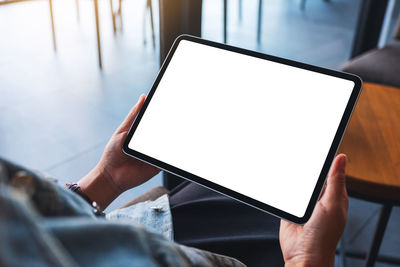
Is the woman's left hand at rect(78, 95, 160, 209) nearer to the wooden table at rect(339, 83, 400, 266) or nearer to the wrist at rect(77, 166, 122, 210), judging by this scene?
the wrist at rect(77, 166, 122, 210)

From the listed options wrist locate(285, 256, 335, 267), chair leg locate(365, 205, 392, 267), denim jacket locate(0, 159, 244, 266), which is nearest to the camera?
denim jacket locate(0, 159, 244, 266)

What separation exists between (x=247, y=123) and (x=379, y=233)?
56 centimetres

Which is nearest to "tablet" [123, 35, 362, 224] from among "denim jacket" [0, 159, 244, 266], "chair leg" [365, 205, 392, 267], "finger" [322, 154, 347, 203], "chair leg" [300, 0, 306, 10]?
"finger" [322, 154, 347, 203]

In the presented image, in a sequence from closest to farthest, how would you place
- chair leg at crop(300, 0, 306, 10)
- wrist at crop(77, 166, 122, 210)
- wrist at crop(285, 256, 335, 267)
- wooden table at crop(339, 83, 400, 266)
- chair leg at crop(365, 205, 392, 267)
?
wrist at crop(285, 256, 335, 267)
wrist at crop(77, 166, 122, 210)
wooden table at crop(339, 83, 400, 266)
chair leg at crop(365, 205, 392, 267)
chair leg at crop(300, 0, 306, 10)

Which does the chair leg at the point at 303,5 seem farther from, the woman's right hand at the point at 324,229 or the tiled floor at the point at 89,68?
the woman's right hand at the point at 324,229

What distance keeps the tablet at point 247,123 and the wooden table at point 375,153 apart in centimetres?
32

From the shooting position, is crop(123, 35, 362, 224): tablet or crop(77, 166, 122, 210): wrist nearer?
crop(123, 35, 362, 224): tablet

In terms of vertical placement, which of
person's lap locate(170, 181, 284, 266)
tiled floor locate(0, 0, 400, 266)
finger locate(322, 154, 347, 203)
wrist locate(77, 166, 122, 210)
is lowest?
tiled floor locate(0, 0, 400, 266)

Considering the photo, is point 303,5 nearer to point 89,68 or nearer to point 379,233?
point 89,68

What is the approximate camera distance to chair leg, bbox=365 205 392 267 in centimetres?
94

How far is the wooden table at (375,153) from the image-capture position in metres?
0.83

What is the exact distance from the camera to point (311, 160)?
1.85 feet

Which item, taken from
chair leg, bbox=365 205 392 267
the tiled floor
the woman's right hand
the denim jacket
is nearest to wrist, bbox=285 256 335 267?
the woman's right hand

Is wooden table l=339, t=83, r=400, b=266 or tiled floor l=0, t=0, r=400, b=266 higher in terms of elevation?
wooden table l=339, t=83, r=400, b=266
